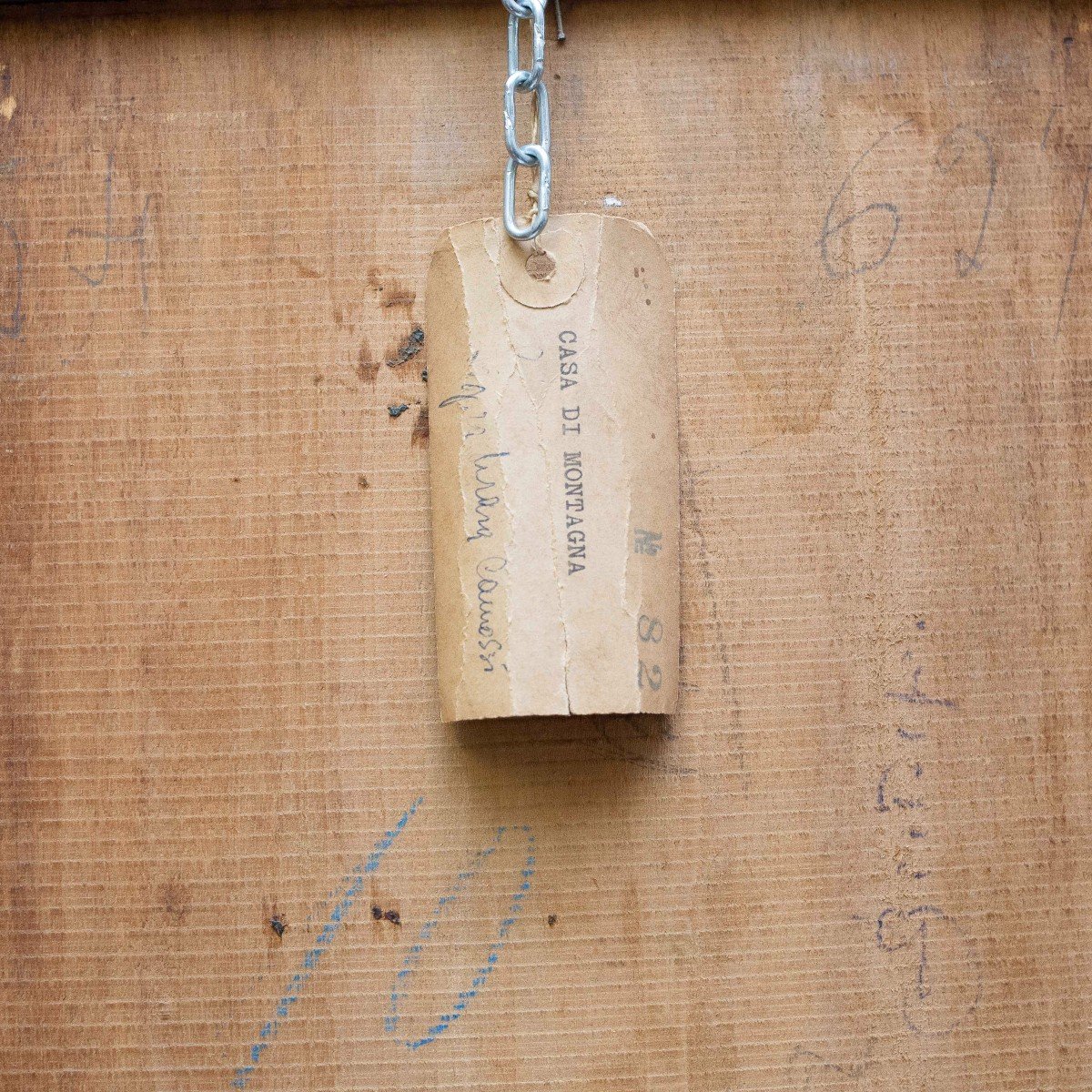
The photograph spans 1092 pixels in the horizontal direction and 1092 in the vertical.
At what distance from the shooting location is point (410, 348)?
544 mm

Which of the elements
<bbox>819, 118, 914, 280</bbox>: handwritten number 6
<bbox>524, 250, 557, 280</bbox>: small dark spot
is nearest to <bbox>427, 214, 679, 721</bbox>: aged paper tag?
<bbox>524, 250, 557, 280</bbox>: small dark spot

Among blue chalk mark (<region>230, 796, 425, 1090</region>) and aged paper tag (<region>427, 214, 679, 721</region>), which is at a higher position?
aged paper tag (<region>427, 214, 679, 721</region>)

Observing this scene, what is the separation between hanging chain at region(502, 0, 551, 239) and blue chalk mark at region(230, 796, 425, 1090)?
0.28m

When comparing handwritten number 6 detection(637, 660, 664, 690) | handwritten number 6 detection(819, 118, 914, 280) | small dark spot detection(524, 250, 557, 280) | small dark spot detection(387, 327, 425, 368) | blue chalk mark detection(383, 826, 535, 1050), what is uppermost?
handwritten number 6 detection(819, 118, 914, 280)

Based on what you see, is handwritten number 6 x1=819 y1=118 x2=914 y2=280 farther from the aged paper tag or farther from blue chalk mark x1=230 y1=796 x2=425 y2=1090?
blue chalk mark x1=230 y1=796 x2=425 y2=1090

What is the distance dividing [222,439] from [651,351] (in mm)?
223

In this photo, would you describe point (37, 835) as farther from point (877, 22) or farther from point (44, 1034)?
point (877, 22)

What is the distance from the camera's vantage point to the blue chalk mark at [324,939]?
1.69ft

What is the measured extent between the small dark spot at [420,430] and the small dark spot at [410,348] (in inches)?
1.1

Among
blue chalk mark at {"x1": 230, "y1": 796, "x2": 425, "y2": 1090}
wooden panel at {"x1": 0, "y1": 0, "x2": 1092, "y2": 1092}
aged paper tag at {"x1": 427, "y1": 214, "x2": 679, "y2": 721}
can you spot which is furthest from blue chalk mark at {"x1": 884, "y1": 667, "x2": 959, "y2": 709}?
blue chalk mark at {"x1": 230, "y1": 796, "x2": 425, "y2": 1090}

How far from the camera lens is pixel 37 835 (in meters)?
0.53

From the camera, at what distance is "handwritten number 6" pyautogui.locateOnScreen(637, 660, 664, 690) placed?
487 mm

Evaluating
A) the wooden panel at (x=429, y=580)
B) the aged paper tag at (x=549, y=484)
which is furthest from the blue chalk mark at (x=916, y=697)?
the aged paper tag at (x=549, y=484)

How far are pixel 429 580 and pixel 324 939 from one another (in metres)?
0.18
